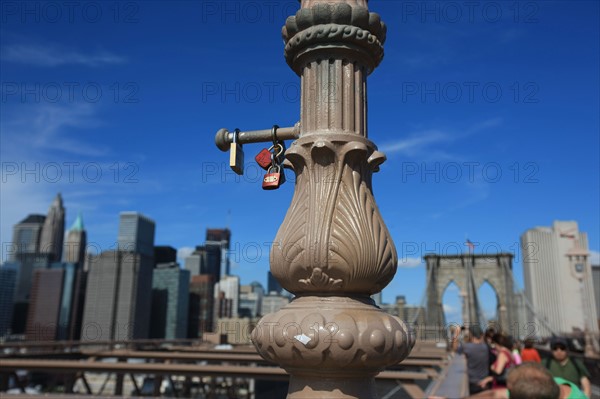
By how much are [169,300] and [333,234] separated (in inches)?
4174

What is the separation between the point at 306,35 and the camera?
202 centimetres

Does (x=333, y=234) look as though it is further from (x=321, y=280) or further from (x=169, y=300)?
(x=169, y=300)

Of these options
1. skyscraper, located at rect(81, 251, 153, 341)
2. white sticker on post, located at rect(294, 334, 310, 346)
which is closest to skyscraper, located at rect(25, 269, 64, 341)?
skyscraper, located at rect(81, 251, 153, 341)

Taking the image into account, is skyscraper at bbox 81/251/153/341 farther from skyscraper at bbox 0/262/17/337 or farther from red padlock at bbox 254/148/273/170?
red padlock at bbox 254/148/273/170

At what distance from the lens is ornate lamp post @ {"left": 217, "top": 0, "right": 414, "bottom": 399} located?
171cm

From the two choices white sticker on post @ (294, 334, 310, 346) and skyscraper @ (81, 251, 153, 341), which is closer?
white sticker on post @ (294, 334, 310, 346)

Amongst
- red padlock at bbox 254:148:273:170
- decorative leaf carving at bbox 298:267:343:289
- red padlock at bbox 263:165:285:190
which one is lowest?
decorative leaf carving at bbox 298:267:343:289

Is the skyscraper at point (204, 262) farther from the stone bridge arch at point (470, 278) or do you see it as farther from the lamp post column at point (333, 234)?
the lamp post column at point (333, 234)

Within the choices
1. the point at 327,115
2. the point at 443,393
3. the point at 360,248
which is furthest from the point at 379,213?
the point at 443,393

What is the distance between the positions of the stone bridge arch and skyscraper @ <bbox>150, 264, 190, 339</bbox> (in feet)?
170

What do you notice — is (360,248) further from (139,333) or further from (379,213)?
(139,333)

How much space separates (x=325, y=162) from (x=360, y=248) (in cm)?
37

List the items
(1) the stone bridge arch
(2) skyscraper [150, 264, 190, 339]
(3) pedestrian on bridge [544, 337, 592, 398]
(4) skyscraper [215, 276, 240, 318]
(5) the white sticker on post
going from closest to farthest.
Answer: (5) the white sticker on post < (3) pedestrian on bridge [544, 337, 592, 398] < (1) the stone bridge arch < (2) skyscraper [150, 264, 190, 339] < (4) skyscraper [215, 276, 240, 318]

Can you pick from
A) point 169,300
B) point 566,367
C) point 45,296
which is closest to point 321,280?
point 566,367
